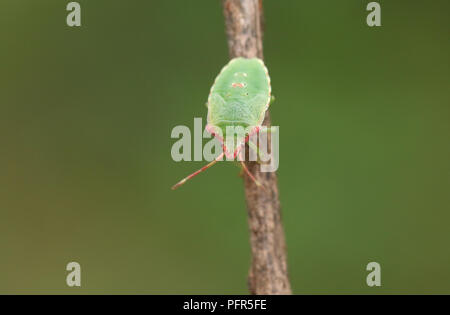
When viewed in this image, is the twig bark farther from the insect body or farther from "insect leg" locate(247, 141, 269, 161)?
the insect body

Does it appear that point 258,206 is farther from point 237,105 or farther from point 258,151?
point 237,105

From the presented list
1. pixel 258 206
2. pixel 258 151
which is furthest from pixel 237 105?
pixel 258 206

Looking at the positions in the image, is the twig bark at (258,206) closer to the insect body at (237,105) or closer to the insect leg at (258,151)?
the insect leg at (258,151)

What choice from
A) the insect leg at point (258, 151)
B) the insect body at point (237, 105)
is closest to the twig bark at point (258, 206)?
the insect leg at point (258, 151)

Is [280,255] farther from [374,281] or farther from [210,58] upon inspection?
[210,58]

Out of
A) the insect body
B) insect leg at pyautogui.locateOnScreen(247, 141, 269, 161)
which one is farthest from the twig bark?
the insect body

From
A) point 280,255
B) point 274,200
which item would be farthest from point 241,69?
point 280,255

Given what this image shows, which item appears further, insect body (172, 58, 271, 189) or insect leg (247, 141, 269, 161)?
insect leg (247, 141, 269, 161)
